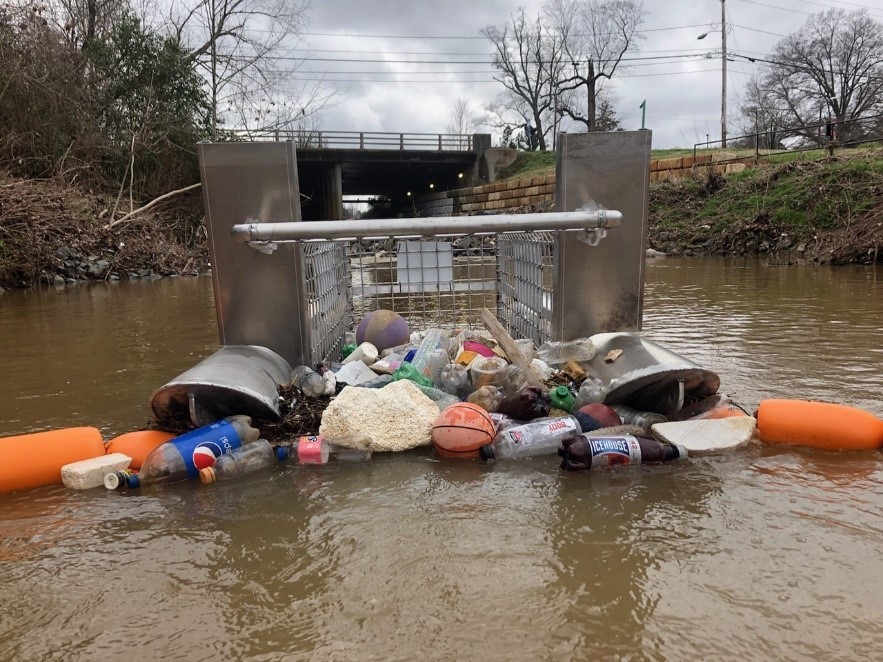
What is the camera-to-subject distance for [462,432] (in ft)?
10.0

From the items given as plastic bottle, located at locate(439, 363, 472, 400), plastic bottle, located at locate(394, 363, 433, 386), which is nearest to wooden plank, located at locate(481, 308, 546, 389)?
plastic bottle, located at locate(439, 363, 472, 400)

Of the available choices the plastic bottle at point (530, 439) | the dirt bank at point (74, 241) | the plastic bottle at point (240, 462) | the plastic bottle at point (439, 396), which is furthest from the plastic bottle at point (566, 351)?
the dirt bank at point (74, 241)

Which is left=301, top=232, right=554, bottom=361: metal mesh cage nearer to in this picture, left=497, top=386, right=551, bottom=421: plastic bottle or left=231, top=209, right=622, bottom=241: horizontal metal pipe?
left=231, top=209, right=622, bottom=241: horizontal metal pipe

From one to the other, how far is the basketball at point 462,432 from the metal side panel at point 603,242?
4.53ft

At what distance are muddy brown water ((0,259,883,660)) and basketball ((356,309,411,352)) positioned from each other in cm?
192

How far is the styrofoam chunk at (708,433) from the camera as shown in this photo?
298cm

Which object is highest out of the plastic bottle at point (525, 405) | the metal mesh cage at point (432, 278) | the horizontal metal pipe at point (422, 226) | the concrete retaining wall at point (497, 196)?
the concrete retaining wall at point (497, 196)

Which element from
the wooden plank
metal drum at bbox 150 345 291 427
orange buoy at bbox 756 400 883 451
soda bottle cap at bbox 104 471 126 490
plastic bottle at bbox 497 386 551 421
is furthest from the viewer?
the wooden plank

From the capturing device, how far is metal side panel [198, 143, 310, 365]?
13.0ft

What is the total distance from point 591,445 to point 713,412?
930 millimetres

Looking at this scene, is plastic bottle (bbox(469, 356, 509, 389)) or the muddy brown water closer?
the muddy brown water

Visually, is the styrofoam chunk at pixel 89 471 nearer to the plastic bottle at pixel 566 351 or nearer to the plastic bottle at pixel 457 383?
the plastic bottle at pixel 457 383

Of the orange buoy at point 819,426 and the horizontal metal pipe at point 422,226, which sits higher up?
the horizontal metal pipe at point 422,226

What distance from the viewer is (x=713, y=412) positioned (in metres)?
3.31
